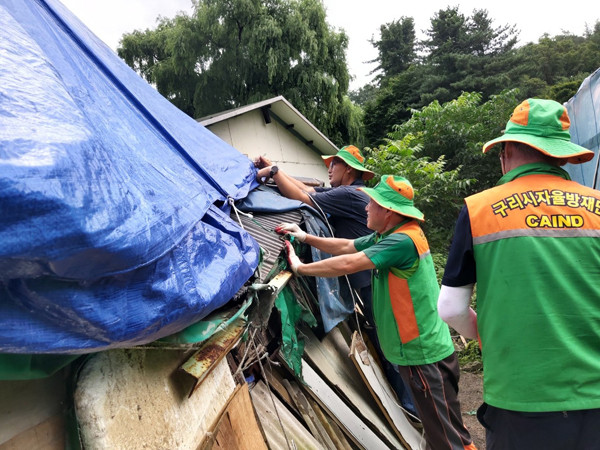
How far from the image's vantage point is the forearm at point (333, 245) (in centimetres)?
286

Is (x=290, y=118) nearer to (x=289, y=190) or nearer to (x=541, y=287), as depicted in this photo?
(x=289, y=190)

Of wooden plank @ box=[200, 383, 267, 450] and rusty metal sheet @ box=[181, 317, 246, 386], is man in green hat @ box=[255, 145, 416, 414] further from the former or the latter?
wooden plank @ box=[200, 383, 267, 450]

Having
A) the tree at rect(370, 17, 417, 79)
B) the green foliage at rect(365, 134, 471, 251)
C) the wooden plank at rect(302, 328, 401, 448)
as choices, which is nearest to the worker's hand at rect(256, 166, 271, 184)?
the wooden plank at rect(302, 328, 401, 448)

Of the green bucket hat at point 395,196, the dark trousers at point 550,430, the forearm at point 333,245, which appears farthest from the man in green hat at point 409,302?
the dark trousers at point 550,430

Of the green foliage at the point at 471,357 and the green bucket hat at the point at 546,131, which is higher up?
the green bucket hat at the point at 546,131

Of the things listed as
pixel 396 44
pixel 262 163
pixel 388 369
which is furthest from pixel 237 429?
pixel 396 44

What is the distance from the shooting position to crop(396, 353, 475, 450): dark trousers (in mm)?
2594

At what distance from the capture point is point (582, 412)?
1.47 m

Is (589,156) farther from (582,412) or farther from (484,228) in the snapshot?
(582,412)

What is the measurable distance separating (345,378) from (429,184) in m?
6.26

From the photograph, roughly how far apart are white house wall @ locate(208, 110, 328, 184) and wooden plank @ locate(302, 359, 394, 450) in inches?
213

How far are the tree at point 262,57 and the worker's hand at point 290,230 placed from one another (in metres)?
13.0

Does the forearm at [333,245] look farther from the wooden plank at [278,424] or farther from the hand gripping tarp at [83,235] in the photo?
the hand gripping tarp at [83,235]

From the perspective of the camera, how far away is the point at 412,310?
2588 mm
